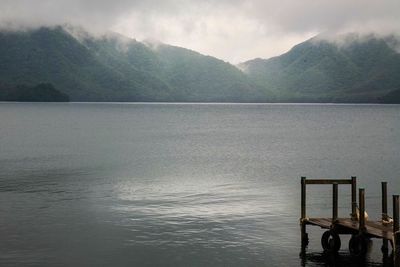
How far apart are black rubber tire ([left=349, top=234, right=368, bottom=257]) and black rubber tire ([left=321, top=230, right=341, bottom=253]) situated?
747 mm

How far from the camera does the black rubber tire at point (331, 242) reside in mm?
30422

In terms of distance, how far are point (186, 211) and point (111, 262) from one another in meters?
12.9

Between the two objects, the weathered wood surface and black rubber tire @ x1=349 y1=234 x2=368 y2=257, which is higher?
the weathered wood surface

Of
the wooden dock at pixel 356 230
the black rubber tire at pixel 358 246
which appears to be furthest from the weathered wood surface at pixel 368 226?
the black rubber tire at pixel 358 246

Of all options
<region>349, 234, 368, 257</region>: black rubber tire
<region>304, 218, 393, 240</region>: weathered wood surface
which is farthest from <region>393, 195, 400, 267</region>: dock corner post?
<region>349, 234, 368, 257</region>: black rubber tire

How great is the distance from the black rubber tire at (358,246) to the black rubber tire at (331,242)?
75cm

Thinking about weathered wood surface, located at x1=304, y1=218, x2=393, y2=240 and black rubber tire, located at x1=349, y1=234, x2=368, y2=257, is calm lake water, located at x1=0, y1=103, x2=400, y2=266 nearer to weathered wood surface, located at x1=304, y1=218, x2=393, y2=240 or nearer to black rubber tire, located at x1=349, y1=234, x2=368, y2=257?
black rubber tire, located at x1=349, y1=234, x2=368, y2=257

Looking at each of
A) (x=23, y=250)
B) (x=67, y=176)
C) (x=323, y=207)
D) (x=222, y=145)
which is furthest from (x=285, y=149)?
(x=23, y=250)

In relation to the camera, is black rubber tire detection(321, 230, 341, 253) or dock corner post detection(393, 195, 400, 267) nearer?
dock corner post detection(393, 195, 400, 267)

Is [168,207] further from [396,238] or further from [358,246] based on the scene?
[396,238]

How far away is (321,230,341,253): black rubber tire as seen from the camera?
30422 mm

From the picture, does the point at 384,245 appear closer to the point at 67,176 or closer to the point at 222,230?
the point at 222,230

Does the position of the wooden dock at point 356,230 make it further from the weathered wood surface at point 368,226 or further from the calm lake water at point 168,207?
the calm lake water at point 168,207

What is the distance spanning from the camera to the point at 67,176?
6178 centimetres
